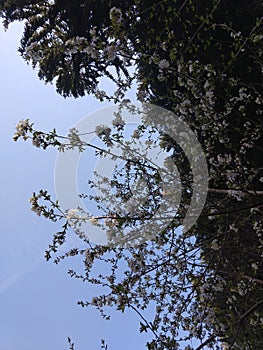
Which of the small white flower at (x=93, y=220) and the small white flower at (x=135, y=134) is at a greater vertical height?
the small white flower at (x=135, y=134)

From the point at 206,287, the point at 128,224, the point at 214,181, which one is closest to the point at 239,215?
the point at 214,181

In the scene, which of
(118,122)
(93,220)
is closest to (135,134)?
(118,122)

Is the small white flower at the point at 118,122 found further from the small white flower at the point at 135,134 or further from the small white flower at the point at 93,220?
the small white flower at the point at 93,220

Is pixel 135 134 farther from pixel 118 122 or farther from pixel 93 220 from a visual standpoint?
pixel 93 220

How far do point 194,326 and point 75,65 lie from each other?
403 centimetres

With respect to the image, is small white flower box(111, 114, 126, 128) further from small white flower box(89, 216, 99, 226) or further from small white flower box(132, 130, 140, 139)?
small white flower box(89, 216, 99, 226)

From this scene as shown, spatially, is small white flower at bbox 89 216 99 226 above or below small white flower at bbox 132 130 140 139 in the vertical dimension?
below

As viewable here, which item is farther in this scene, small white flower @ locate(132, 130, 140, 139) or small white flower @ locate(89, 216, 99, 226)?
small white flower @ locate(132, 130, 140, 139)

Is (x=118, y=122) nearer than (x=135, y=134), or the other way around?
(x=118, y=122)

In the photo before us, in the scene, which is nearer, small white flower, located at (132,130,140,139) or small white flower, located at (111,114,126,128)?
small white flower, located at (111,114,126,128)

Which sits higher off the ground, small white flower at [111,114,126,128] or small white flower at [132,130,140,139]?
small white flower at [132,130,140,139]

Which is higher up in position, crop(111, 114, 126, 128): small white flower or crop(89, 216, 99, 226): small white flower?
crop(111, 114, 126, 128): small white flower

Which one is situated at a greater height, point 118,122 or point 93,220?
point 118,122

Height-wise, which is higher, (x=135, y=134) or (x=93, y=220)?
(x=135, y=134)
